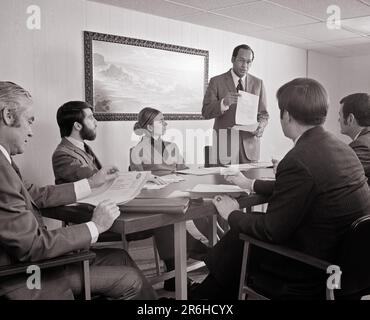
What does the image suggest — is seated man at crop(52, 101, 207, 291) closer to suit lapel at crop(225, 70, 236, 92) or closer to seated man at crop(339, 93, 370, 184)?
seated man at crop(339, 93, 370, 184)

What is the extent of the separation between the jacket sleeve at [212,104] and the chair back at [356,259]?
2093mm

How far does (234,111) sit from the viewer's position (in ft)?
11.5

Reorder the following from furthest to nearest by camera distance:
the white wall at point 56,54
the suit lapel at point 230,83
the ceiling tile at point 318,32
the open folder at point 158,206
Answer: the ceiling tile at point 318,32
the suit lapel at point 230,83
the white wall at point 56,54
the open folder at point 158,206

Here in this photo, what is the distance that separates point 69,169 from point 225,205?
1038 mm

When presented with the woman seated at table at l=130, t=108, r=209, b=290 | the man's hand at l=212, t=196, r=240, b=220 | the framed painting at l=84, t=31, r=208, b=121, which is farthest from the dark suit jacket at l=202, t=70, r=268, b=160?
the man's hand at l=212, t=196, r=240, b=220

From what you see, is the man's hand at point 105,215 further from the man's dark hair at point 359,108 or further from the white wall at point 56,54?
the white wall at point 56,54

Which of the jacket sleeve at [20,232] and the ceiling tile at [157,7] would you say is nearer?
the jacket sleeve at [20,232]

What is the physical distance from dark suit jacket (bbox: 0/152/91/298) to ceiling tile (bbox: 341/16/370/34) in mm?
4309

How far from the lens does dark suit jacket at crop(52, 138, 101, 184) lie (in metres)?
2.38

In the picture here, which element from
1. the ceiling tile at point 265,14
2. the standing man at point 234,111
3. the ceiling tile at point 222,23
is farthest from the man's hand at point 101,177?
the ceiling tile at point 222,23

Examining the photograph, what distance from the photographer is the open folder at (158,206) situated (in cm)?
162
